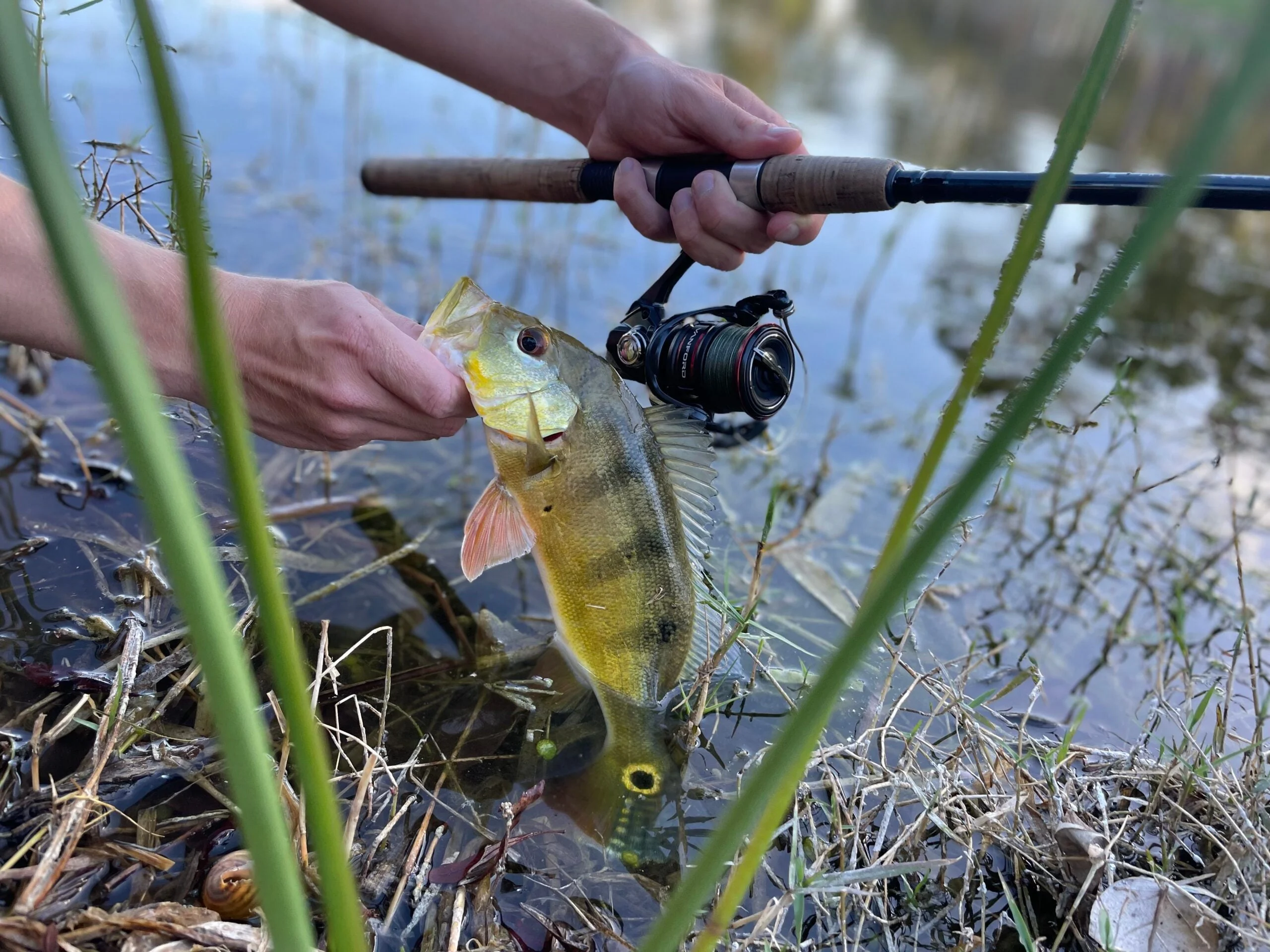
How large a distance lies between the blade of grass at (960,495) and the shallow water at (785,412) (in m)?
1.23

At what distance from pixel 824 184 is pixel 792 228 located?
188 mm

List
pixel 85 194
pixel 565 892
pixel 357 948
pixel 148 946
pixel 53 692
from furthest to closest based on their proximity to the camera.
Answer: pixel 85 194 < pixel 53 692 < pixel 565 892 < pixel 148 946 < pixel 357 948

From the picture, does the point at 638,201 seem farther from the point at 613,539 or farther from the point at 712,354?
the point at 613,539

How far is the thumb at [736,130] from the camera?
8.96ft

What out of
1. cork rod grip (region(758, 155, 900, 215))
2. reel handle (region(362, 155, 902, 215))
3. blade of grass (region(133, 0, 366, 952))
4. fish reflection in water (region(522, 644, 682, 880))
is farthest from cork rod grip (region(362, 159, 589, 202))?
blade of grass (region(133, 0, 366, 952))

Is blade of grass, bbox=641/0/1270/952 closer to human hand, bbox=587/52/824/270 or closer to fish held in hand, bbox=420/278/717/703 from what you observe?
fish held in hand, bbox=420/278/717/703

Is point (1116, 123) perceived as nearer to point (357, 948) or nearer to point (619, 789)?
point (619, 789)

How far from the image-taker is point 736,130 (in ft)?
9.18

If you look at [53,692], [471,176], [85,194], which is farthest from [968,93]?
[53,692]

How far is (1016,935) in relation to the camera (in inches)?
77.3

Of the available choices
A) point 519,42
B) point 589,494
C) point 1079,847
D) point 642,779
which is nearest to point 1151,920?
point 1079,847

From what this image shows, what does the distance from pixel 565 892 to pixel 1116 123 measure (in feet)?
41.7

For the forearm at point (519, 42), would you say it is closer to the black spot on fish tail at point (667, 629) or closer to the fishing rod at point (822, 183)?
the fishing rod at point (822, 183)

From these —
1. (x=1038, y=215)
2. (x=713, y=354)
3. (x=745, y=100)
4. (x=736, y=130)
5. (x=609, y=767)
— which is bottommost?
(x=609, y=767)
